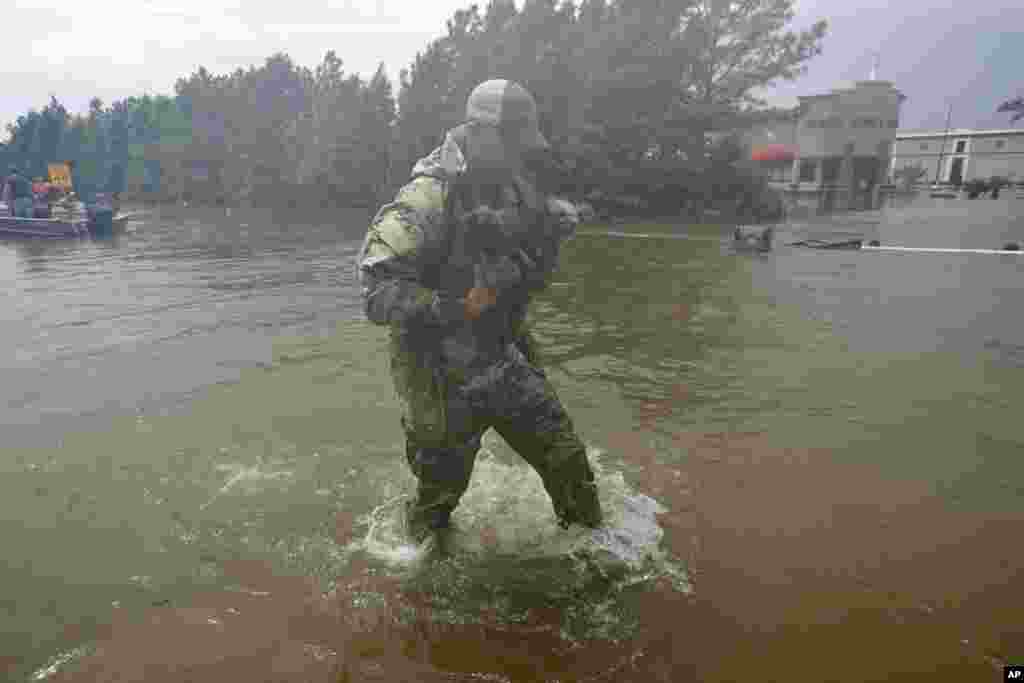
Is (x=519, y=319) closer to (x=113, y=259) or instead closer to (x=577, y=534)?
(x=577, y=534)

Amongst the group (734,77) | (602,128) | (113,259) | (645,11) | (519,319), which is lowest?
(113,259)

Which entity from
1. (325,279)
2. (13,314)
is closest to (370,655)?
(13,314)

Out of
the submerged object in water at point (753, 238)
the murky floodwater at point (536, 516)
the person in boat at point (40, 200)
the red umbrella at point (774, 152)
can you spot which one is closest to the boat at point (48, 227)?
the person in boat at point (40, 200)

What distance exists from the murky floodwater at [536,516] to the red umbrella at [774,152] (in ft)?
107

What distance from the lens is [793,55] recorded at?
3050cm

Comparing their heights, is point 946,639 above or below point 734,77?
below

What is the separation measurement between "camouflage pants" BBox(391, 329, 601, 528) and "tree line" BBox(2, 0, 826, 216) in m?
21.0

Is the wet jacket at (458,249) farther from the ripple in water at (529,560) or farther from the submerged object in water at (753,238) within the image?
the submerged object in water at (753,238)

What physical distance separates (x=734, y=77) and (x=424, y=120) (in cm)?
1884

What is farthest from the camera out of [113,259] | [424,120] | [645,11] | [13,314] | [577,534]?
[424,120]

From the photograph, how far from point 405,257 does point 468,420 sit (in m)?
0.81

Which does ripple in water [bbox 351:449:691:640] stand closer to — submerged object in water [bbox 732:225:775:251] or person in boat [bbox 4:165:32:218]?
submerged object in water [bbox 732:225:775:251]

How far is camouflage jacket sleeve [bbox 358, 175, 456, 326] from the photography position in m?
2.59

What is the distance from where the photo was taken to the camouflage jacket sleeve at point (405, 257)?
2.59 meters
